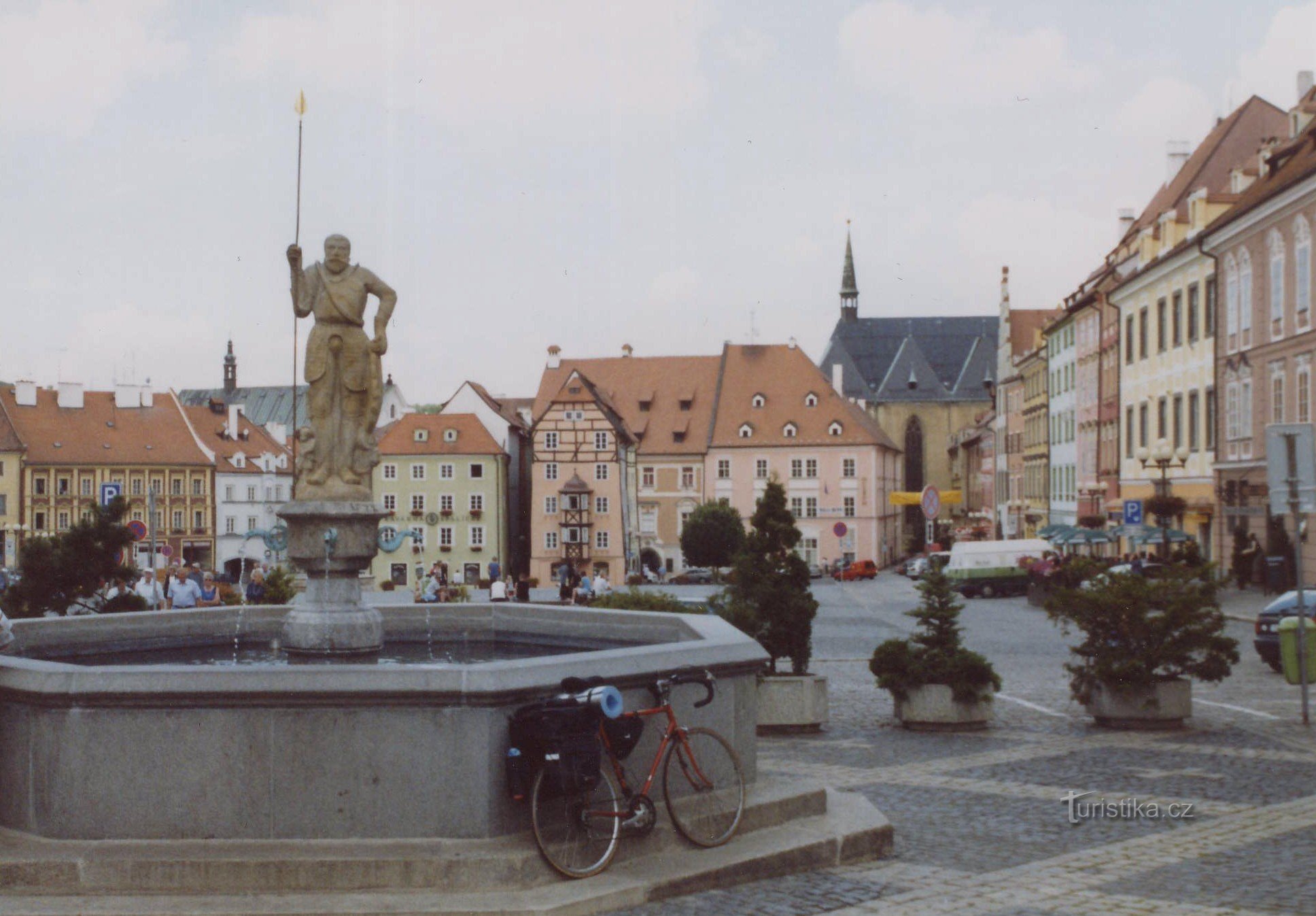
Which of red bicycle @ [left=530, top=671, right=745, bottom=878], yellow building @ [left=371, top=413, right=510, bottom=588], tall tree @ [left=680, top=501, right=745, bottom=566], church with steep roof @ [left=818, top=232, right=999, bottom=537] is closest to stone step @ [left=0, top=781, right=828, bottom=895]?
red bicycle @ [left=530, top=671, right=745, bottom=878]

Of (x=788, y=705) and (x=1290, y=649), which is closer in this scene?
(x=788, y=705)

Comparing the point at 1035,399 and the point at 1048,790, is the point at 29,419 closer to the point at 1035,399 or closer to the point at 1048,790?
the point at 1035,399

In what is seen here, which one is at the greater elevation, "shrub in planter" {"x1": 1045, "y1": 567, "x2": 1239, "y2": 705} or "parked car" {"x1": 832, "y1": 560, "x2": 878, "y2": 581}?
"shrub in planter" {"x1": 1045, "y1": 567, "x2": 1239, "y2": 705}

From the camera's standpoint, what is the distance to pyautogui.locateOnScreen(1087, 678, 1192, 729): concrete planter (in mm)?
13828

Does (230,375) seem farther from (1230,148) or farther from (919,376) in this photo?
(1230,148)

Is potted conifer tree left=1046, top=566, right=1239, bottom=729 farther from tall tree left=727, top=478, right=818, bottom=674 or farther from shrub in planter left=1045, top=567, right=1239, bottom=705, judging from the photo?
tall tree left=727, top=478, right=818, bottom=674

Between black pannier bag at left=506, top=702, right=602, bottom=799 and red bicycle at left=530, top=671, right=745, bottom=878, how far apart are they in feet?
0.14

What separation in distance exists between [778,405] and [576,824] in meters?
89.4

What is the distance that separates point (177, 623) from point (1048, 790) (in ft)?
23.7

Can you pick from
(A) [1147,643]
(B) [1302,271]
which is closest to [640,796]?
(A) [1147,643]

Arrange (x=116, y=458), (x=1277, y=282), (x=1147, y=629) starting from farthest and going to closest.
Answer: (x=116, y=458) < (x=1277, y=282) < (x=1147, y=629)

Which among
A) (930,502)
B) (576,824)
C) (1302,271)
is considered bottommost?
(576,824)

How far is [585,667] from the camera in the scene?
7.95 meters

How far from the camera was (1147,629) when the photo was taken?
1370 centimetres
